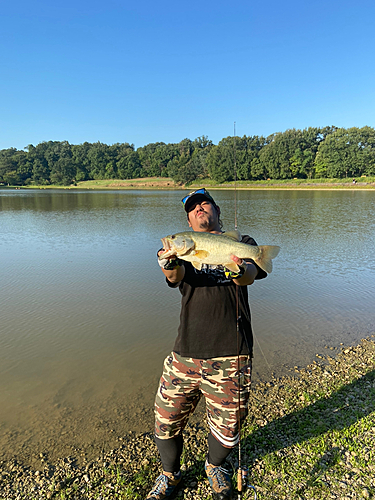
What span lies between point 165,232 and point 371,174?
265 feet

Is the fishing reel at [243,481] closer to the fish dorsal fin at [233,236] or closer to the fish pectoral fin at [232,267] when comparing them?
the fish pectoral fin at [232,267]

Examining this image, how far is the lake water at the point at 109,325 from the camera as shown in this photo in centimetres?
451

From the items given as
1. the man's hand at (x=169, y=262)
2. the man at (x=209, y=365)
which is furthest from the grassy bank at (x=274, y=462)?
the man's hand at (x=169, y=262)

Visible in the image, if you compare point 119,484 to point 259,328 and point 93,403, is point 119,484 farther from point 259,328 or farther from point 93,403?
point 259,328

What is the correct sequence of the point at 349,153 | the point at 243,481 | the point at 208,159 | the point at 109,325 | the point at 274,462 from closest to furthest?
1. the point at 243,481
2. the point at 274,462
3. the point at 109,325
4. the point at 349,153
5. the point at 208,159

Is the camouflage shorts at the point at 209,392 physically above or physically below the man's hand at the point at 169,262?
below

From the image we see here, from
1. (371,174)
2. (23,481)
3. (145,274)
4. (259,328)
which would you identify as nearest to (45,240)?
(145,274)

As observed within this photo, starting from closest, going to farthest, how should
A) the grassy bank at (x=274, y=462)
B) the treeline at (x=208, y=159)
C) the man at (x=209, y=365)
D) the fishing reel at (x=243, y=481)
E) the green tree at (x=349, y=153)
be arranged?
the man at (x=209, y=365) < the fishing reel at (x=243, y=481) < the grassy bank at (x=274, y=462) < the green tree at (x=349, y=153) < the treeline at (x=208, y=159)

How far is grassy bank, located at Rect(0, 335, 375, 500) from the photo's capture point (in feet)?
10.4

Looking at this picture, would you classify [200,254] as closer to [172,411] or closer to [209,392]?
[209,392]

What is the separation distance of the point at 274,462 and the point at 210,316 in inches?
72.0

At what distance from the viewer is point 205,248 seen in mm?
2852

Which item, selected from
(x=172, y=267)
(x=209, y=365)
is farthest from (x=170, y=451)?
(x=172, y=267)

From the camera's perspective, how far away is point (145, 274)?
38.1ft
